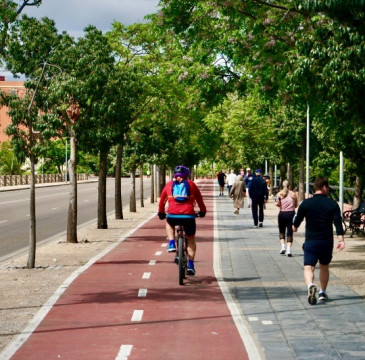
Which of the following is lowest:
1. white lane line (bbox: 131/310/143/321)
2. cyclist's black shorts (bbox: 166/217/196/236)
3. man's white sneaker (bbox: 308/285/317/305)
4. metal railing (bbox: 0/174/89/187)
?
metal railing (bbox: 0/174/89/187)

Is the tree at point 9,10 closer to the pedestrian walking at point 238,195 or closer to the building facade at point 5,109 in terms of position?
the building facade at point 5,109

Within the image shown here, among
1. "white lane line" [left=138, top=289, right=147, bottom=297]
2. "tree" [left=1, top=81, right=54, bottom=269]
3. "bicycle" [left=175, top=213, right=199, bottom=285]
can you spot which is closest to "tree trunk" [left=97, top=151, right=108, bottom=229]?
"tree" [left=1, top=81, right=54, bottom=269]

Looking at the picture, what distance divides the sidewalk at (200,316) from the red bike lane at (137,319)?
0.03ft

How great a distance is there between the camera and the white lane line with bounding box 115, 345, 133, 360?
7441 millimetres

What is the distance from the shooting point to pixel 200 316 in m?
9.64

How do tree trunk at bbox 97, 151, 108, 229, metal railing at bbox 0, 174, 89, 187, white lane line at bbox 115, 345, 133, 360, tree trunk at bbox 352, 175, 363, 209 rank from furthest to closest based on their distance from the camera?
metal railing at bbox 0, 174, 89, 187 < tree trunk at bbox 352, 175, 363, 209 < tree trunk at bbox 97, 151, 108, 229 < white lane line at bbox 115, 345, 133, 360

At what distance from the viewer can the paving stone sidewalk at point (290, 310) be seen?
784 centimetres

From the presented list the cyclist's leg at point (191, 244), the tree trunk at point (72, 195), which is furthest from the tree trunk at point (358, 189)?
the cyclist's leg at point (191, 244)

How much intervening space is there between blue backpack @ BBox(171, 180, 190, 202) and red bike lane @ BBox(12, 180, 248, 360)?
1.35 m

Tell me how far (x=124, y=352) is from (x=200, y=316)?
2126 millimetres

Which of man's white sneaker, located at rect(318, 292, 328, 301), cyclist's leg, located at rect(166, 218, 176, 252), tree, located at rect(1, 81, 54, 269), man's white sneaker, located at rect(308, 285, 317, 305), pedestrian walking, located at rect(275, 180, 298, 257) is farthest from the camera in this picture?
pedestrian walking, located at rect(275, 180, 298, 257)

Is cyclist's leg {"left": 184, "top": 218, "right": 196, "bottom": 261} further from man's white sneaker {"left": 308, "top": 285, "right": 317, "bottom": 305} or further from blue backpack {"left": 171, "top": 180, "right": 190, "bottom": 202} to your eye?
man's white sneaker {"left": 308, "top": 285, "right": 317, "bottom": 305}

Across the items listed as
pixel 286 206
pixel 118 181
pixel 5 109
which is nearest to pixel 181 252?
pixel 286 206

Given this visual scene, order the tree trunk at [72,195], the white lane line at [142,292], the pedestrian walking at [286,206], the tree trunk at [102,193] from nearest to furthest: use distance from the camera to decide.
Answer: the white lane line at [142,292], the pedestrian walking at [286,206], the tree trunk at [72,195], the tree trunk at [102,193]
